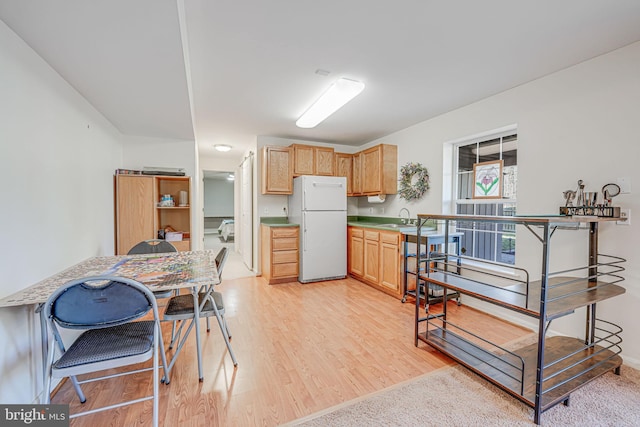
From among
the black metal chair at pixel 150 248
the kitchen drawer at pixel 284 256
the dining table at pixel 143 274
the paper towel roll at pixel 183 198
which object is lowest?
the kitchen drawer at pixel 284 256

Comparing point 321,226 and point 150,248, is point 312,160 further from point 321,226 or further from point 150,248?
point 150,248

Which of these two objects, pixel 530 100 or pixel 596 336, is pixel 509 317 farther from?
pixel 530 100

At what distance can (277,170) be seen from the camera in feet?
14.3

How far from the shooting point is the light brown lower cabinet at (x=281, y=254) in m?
4.18

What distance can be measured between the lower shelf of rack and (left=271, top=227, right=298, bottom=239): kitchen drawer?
8.35 ft

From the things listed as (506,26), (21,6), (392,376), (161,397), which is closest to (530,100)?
(506,26)

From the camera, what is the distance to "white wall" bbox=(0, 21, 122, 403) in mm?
1446

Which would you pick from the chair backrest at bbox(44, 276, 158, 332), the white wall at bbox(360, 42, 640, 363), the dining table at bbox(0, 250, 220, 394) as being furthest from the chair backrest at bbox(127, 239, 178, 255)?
the white wall at bbox(360, 42, 640, 363)

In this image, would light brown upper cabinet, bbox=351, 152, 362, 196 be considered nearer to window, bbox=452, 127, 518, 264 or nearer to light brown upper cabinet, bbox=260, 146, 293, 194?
light brown upper cabinet, bbox=260, 146, 293, 194

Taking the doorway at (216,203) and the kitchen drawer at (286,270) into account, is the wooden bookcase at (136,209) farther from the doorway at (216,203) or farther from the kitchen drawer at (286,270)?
the doorway at (216,203)

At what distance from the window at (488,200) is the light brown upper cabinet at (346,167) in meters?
1.89

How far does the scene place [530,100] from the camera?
102 inches

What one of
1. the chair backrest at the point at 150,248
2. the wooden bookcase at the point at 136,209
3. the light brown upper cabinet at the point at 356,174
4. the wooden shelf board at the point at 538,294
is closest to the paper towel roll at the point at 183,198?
the wooden bookcase at the point at 136,209

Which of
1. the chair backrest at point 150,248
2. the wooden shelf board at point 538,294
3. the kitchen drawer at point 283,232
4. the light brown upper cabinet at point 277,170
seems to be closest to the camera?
the wooden shelf board at point 538,294
